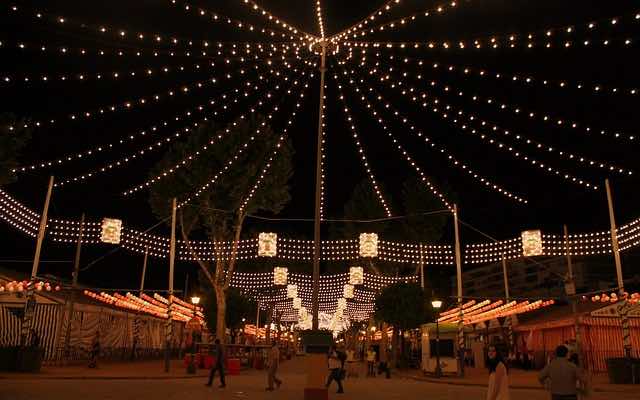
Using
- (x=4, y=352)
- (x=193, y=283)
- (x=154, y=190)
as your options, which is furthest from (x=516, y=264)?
(x=4, y=352)

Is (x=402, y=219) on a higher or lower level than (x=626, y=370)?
higher

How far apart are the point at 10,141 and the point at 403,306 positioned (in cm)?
2200

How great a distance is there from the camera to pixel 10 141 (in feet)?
63.9

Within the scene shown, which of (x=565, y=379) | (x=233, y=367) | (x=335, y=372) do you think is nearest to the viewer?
(x=565, y=379)

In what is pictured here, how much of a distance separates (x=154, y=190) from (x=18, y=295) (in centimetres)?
874

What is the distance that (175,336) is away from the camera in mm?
51094

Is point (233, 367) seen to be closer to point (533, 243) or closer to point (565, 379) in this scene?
point (533, 243)

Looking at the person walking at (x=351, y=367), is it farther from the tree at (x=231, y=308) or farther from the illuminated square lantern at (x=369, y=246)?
the tree at (x=231, y=308)

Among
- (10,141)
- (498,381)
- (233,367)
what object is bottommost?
(233,367)

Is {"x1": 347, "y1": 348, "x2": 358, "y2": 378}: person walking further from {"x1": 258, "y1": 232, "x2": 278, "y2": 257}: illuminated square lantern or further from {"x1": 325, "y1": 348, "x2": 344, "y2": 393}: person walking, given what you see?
{"x1": 325, "y1": 348, "x2": 344, "y2": 393}: person walking

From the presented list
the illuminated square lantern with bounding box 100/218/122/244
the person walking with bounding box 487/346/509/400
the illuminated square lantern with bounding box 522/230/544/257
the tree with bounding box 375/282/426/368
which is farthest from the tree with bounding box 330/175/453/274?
the person walking with bounding box 487/346/509/400

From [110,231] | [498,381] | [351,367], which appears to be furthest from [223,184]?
[498,381]

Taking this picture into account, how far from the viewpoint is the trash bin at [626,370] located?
66.8 ft

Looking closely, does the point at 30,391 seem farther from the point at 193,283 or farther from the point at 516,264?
the point at 516,264
